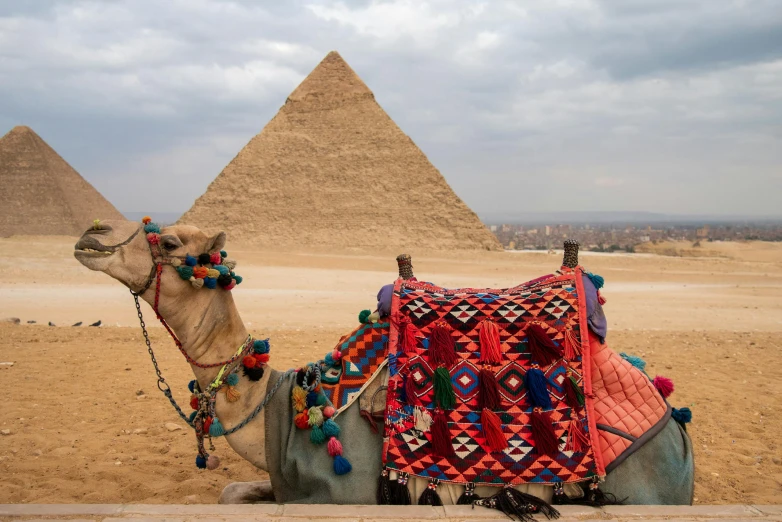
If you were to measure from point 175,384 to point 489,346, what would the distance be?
3.70 metres

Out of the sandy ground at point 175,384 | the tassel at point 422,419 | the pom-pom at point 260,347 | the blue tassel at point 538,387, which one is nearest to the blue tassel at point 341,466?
the tassel at point 422,419

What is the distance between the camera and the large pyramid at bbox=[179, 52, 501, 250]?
195ft

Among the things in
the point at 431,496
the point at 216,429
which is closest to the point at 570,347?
the point at 431,496

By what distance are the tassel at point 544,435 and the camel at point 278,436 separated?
0.15 meters

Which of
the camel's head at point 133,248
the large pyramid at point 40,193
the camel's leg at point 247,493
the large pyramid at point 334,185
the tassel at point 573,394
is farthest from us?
the large pyramid at point 334,185

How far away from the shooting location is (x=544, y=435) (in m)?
2.46

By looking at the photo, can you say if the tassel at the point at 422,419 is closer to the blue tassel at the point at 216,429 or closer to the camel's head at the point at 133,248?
the blue tassel at the point at 216,429

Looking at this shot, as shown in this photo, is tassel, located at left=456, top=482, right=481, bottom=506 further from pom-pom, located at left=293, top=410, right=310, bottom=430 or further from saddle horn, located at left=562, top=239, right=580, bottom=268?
saddle horn, located at left=562, top=239, right=580, bottom=268

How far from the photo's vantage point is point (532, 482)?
96.8 inches

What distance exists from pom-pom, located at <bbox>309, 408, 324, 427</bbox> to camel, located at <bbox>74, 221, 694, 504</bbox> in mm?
105

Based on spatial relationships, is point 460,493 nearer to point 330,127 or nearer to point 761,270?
point 761,270

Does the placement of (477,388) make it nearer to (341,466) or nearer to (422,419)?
(422,419)

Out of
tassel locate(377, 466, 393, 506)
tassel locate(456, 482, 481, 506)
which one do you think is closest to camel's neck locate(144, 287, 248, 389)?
tassel locate(377, 466, 393, 506)

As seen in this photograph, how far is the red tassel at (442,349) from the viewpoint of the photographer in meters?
2.51
